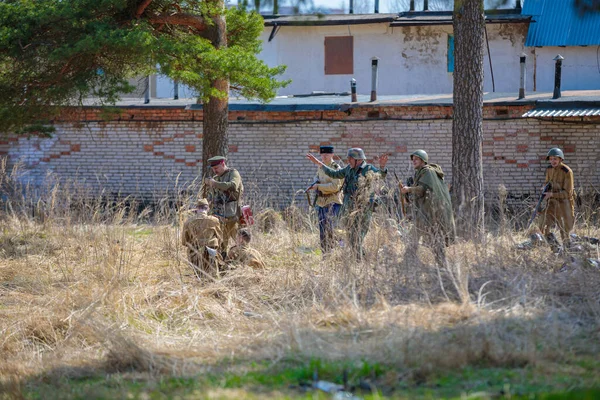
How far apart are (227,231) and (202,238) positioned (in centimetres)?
66

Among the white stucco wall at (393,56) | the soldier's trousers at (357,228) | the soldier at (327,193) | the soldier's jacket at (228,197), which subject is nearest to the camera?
the soldier's trousers at (357,228)

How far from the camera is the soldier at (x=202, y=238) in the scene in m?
8.12

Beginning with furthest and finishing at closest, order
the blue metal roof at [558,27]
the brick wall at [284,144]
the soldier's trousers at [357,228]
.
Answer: the blue metal roof at [558,27]
the brick wall at [284,144]
the soldier's trousers at [357,228]

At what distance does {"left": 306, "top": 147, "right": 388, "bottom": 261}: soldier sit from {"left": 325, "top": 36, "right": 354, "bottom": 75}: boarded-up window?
47.7 feet

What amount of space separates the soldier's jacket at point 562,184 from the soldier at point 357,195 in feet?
8.73

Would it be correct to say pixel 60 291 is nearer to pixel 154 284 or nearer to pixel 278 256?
pixel 154 284

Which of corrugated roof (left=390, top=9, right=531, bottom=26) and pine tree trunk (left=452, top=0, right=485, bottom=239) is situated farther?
corrugated roof (left=390, top=9, right=531, bottom=26)

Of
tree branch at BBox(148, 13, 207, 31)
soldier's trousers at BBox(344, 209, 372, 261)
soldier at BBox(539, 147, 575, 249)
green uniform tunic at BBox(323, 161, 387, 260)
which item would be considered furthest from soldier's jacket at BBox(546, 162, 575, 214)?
tree branch at BBox(148, 13, 207, 31)

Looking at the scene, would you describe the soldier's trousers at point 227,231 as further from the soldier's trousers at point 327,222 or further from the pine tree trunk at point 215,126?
the pine tree trunk at point 215,126

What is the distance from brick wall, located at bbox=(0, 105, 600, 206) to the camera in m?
15.0

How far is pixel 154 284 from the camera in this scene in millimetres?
8125

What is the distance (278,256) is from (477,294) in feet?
9.82

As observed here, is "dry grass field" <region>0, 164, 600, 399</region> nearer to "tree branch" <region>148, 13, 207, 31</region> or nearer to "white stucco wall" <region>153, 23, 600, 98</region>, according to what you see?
"tree branch" <region>148, 13, 207, 31</region>

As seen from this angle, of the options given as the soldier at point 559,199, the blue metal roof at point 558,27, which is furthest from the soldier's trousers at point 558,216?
the blue metal roof at point 558,27
